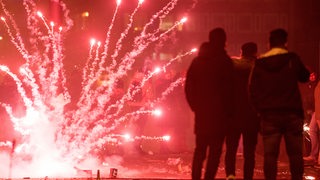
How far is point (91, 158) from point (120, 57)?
86.1 ft

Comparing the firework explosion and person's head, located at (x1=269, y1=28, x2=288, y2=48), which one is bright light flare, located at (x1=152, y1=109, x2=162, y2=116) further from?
person's head, located at (x1=269, y1=28, x2=288, y2=48)

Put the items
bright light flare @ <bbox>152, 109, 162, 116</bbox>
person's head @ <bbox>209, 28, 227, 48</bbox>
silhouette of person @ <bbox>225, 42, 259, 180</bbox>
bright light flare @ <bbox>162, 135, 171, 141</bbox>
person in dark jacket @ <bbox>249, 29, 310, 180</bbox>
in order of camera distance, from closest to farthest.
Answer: person in dark jacket @ <bbox>249, 29, 310, 180</bbox>, person's head @ <bbox>209, 28, 227, 48</bbox>, silhouette of person @ <bbox>225, 42, 259, 180</bbox>, bright light flare @ <bbox>162, 135, 171, 141</bbox>, bright light flare @ <bbox>152, 109, 162, 116</bbox>

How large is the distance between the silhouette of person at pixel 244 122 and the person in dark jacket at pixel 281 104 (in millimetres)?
646

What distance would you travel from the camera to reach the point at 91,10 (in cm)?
3716

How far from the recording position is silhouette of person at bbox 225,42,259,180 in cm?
791

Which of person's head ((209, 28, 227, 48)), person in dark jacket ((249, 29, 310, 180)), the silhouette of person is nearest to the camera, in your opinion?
person in dark jacket ((249, 29, 310, 180))

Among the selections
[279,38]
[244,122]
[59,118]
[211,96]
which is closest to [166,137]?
[59,118]

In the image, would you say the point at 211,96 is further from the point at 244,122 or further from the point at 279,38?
the point at 279,38

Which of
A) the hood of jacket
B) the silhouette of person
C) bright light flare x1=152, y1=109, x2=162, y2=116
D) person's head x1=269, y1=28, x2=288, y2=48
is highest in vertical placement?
person's head x1=269, y1=28, x2=288, y2=48

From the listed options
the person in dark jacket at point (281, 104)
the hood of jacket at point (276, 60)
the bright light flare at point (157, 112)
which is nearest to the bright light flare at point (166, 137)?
the bright light flare at point (157, 112)

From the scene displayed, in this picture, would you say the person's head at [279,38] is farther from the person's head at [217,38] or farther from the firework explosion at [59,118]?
the firework explosion at [59,118]

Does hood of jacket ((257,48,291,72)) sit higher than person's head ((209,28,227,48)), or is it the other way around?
person's head ((209,28,227,48))

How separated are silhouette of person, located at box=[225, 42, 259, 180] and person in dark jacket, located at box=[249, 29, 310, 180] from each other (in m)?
0.65

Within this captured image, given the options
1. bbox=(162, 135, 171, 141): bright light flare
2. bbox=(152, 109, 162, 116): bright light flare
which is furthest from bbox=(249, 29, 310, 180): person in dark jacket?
bbox=(152, 109, 162, 116): bright light flare
